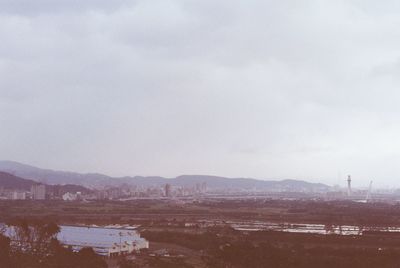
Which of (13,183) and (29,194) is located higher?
(13,183)

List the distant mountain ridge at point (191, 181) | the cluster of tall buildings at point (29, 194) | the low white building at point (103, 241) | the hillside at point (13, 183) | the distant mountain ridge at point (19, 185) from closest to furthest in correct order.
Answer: the low white building at point (103, 241), the cluster of tall buildings at point (29, 194), the distant mountain ridge at point (19, 185), the hillside at point (13, 183), the distant mountain ridge at point (191, 181)

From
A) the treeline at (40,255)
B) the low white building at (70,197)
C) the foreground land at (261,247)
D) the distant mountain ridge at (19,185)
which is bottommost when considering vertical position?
the foreground land at (261,247)

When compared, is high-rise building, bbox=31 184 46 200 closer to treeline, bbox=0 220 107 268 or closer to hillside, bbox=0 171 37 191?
hillside, bbox=0 171 37 191

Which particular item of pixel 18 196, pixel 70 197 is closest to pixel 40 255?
pixel 18 196

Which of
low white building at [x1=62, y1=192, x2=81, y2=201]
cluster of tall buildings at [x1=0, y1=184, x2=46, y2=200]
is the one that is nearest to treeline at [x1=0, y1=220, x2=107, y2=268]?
cluster of tall buildings at [x1=0, y1=184, x2=46, y2=200]

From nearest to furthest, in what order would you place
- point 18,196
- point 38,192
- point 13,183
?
point 18,196, point 38,192, point 13,183

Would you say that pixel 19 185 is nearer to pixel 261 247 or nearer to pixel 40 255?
pixel 261 247

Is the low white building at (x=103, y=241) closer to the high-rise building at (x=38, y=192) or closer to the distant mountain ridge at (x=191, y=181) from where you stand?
the high-rise building at (x=38, y=192)

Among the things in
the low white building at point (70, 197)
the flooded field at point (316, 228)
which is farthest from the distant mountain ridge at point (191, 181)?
the flooded field at point (316, 228)

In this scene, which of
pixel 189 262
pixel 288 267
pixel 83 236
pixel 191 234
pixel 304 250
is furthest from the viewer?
pixel 191 234

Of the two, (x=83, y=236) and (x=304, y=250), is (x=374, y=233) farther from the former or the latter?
(x=83, y=236)

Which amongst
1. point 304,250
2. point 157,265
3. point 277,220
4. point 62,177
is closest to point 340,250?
point 304,250
